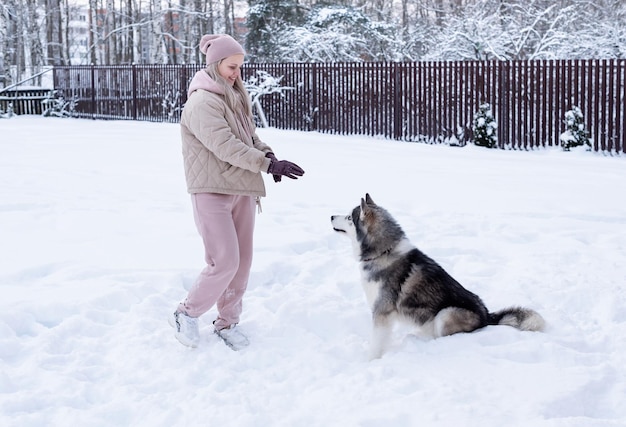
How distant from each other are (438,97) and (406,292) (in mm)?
11572

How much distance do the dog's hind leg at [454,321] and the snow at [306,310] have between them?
0.06m

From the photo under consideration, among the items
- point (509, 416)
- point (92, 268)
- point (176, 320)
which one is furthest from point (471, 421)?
point (92, 268)

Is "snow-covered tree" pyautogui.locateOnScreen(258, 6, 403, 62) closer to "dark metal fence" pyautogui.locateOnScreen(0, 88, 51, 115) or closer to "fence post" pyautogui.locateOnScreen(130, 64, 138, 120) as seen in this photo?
"fence post" pyautogui.locateOnScreen(130, 64, 138, 120)

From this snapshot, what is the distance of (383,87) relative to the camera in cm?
1662

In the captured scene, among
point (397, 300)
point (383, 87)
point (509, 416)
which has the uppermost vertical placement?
point (383, 87)

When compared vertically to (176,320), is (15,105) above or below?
above

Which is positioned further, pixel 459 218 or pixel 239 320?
pixel 459 218

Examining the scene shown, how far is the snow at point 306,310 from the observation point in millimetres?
3818

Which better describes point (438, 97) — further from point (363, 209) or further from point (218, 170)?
point (218, 170)

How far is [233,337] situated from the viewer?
186 inches

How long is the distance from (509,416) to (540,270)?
9.16 ft

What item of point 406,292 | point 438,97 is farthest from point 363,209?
point 438,97

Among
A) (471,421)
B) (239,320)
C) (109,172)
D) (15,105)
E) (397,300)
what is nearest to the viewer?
(471,421)

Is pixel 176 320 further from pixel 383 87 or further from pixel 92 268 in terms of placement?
pixel 383 87
